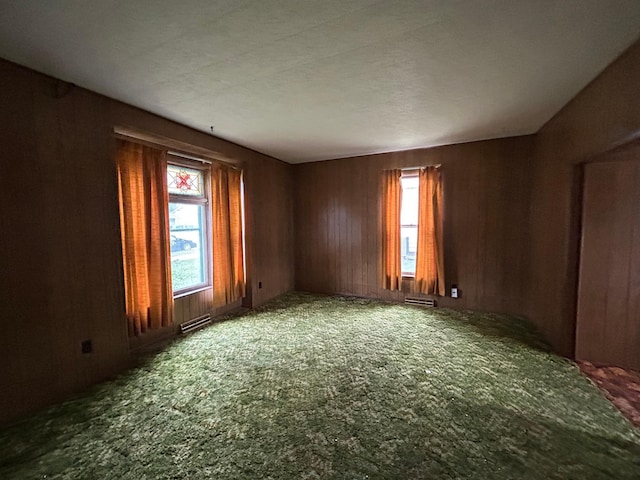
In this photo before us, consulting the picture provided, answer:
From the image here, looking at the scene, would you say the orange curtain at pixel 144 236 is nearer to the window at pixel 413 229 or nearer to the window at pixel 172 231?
the window at pixel 172 231

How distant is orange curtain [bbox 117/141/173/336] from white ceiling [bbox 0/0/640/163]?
20.8 inches

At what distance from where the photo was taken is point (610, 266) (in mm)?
2297

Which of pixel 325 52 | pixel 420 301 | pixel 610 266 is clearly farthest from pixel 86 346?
pixel 610 266

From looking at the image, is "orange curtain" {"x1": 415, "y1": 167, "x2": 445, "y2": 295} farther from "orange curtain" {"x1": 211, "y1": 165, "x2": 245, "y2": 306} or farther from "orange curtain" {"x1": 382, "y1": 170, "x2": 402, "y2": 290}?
"orange curtain" {"x1": 211, "y1": 165, "x2": 245, "y2": 306}

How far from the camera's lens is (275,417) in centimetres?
172

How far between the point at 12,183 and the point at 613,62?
407 cm

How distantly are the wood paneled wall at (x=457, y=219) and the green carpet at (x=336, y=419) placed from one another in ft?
3.61

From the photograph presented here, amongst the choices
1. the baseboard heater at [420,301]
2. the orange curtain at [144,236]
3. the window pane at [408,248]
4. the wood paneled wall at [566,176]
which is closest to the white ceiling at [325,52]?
the wood paneled wall at [566,176]

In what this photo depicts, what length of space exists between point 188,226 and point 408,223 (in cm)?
310

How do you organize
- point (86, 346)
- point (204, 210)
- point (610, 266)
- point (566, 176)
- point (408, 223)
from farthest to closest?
point (408, 223) → point (204, 210) → point (566, 176) → point (610, 266) → point (86, 346)

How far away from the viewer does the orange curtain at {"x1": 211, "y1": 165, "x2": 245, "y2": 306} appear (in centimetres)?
349

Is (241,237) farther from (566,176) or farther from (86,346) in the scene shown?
(566,176)

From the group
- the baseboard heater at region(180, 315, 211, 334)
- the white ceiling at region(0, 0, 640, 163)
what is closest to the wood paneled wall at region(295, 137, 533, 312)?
the white ceiling at region(0, 0, 640, 163)

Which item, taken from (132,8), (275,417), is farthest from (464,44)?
(275,417)
